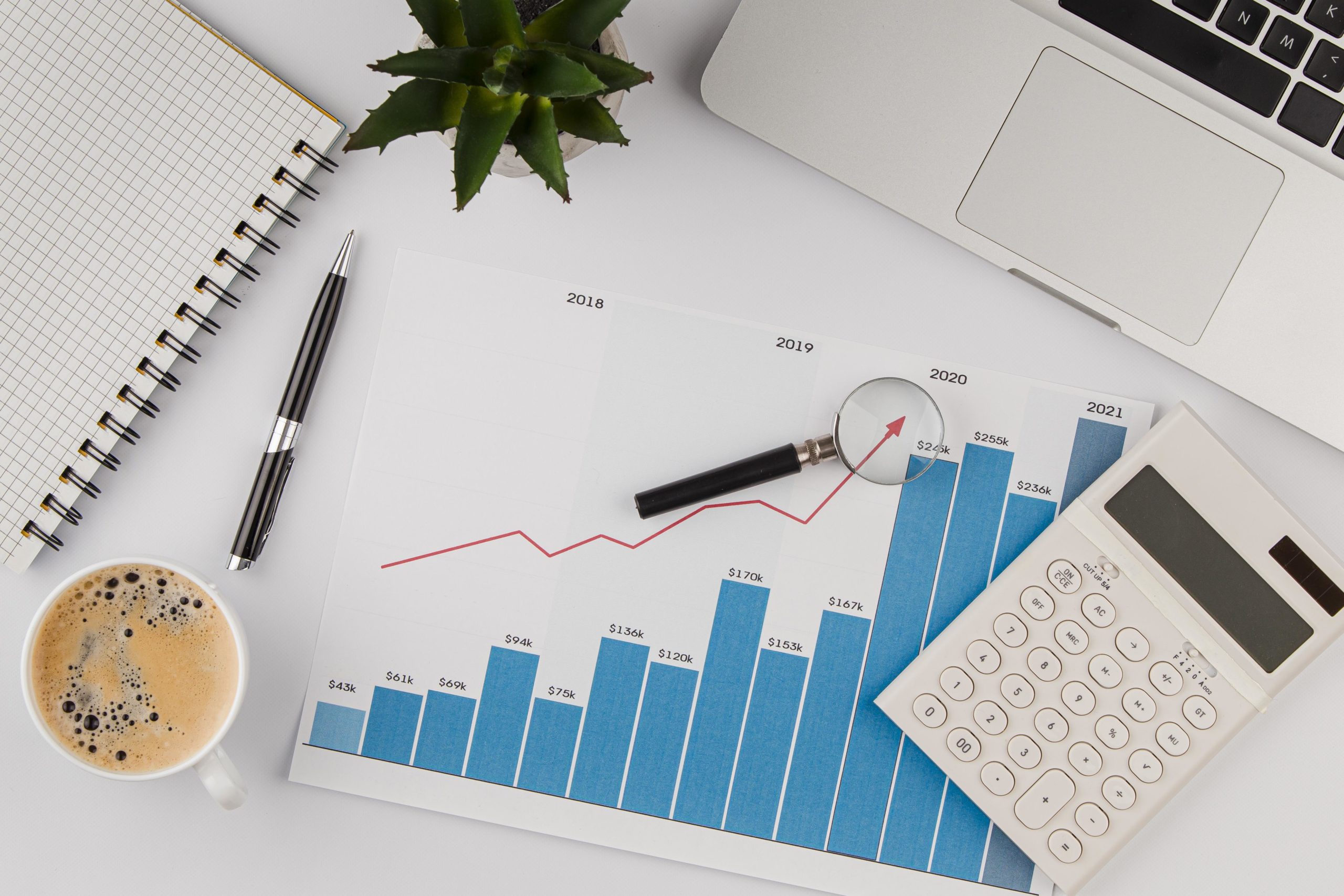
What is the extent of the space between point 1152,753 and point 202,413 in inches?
39.0

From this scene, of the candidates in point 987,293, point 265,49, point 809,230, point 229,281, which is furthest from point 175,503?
point 987,293

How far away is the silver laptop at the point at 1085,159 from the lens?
Result: 0.82m

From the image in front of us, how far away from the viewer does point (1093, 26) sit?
2.70 ft

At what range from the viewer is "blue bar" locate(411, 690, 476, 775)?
2.92 feet

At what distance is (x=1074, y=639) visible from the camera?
85 cm

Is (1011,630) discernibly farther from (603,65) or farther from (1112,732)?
(603,65)

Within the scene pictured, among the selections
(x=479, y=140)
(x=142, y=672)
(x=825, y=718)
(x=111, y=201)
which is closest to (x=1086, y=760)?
(x=825, y=718)

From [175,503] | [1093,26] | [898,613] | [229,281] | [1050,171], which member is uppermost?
[1093,26]

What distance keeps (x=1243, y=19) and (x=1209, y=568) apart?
1.63ft

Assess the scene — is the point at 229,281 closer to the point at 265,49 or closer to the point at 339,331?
the point at 339,331

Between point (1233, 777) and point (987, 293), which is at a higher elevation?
point (987, 293)

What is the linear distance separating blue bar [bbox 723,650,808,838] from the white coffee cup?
470 millimetres

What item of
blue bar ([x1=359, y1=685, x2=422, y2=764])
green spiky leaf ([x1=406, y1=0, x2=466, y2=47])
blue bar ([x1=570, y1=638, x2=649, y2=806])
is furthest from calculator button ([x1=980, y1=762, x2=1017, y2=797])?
green spiky leaf ([x1=406, y1=0, x2=466, y2=47])

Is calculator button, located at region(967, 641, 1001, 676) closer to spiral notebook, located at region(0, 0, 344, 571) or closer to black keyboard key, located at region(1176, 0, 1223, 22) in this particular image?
black keyboard key, located at region(1176, 0, 1223, 22)
